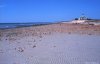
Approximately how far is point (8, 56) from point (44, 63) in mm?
2472

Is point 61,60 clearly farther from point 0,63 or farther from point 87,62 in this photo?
point 0,63

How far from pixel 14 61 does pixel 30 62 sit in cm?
85

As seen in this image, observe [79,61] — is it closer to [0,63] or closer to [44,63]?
[44,63]

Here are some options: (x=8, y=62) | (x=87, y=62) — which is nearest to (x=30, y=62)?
(x=8, y=62)

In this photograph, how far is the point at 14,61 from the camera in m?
8.52

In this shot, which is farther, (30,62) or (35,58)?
(35,58)

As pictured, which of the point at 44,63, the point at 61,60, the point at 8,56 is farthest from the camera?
the point at 8,56

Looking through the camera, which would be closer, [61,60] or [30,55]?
[61,60]

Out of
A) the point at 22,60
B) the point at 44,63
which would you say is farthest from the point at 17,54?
the point at 44,63

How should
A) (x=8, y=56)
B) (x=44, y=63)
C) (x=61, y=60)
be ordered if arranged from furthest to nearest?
(x=8, y=56)
(x=61, y=60)
(x=44, y=63)

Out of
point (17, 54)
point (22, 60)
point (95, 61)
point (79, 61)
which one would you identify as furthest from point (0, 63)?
point (95, 61)

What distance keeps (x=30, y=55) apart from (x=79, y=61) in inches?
113

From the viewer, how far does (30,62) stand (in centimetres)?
830

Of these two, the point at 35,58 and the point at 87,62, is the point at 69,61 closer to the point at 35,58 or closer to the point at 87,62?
the point at 87,62
